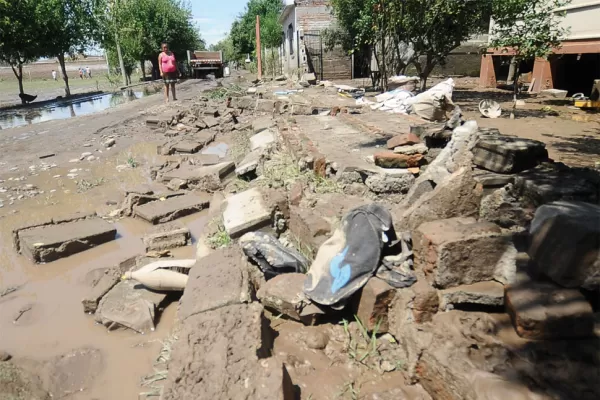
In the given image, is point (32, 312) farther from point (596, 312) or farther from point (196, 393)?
point (596, 312)

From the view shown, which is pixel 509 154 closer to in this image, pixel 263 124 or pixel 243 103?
pixel 263 124

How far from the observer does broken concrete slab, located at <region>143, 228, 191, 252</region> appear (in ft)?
13.4

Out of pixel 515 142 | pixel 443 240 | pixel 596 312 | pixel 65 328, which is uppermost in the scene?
pixel 515 142

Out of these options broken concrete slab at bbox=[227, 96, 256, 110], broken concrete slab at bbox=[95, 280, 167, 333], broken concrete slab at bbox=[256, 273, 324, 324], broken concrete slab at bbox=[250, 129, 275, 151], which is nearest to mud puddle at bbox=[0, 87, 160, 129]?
broken concrete slab at bbox=[227, 96, 256, 110]

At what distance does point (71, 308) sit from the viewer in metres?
3.26

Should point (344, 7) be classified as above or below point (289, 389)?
above

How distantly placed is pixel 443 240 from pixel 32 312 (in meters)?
3.16

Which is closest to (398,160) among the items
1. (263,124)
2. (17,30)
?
(263,124)

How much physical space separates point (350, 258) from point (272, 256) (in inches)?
27.6

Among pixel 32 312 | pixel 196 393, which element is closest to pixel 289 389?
pixel 196 393

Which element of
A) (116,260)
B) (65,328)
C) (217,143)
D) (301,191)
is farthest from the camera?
(217,143)

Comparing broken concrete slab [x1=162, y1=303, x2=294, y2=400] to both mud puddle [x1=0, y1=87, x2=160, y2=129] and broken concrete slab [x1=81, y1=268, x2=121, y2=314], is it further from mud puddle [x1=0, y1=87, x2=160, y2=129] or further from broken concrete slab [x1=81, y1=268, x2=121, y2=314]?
mud puddle [x1=0, y1=87, x2=160, y2=129]

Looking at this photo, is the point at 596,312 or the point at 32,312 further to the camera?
the point at 32,312

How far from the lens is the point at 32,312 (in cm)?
323
